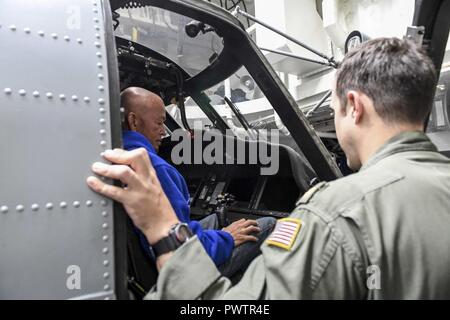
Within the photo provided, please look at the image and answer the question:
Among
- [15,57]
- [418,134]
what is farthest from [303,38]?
[15,57]

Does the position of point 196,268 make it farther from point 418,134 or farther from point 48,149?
point 418,134

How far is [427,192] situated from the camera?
0.74m

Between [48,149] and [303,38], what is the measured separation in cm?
341

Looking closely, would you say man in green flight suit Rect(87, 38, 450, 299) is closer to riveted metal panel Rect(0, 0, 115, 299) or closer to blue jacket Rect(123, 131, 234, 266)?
riveted metal panel Rect(0, 0, 115, 299)

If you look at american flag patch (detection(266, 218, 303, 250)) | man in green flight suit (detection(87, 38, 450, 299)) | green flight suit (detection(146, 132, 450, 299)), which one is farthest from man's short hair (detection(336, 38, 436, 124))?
american flag patch (detection(266, 218, 303, 250))

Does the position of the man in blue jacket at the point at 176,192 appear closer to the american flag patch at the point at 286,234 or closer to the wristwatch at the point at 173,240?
the wristwatch at the point at 173,240

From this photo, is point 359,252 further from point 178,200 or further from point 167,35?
point 167,35

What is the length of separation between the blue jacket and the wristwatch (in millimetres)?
229

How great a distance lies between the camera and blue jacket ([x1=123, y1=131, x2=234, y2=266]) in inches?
44.9

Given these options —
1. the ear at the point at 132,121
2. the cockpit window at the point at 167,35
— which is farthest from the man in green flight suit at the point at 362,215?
the cockpit window at the point at 167,35

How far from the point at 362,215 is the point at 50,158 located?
0.72 m

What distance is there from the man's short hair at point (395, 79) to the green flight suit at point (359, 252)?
0.48 feet

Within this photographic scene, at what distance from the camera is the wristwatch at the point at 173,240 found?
0.84 m

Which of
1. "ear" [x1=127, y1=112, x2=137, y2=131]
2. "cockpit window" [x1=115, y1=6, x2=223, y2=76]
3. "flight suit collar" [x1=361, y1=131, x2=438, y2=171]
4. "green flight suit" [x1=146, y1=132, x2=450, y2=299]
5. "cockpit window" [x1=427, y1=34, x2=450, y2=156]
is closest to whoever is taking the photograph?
"green flight suit" [x1=146, y1=132, x2=450, y2=299]
